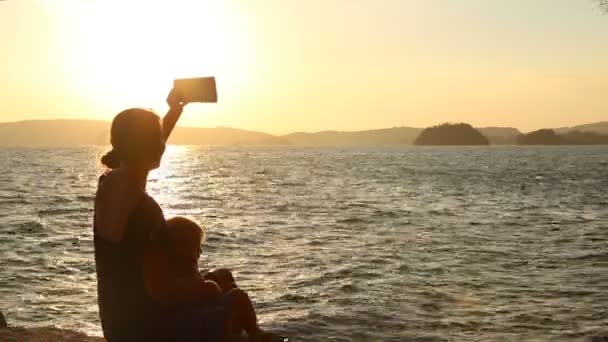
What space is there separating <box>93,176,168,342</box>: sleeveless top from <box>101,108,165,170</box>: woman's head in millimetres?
215

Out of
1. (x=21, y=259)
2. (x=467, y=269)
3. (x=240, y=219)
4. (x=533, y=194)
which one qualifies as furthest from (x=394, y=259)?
(x=533, y=194)

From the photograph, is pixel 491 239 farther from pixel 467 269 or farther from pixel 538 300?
pixel 538 300

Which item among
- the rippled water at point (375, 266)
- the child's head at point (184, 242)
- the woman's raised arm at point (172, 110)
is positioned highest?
the woman's raised arm at point (172, 110)

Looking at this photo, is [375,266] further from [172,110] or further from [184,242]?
[184,242]

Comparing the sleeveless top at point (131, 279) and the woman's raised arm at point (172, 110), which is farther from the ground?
the woman's raised arm at point (172, 110)

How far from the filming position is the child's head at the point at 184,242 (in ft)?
13.8

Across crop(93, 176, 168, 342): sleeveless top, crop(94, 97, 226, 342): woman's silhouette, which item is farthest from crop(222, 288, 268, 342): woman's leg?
crop(93, 176, 168, 342): sleeveless top

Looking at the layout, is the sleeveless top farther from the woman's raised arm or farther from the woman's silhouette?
the woman's raised arm

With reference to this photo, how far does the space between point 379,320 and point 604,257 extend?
33.6ft

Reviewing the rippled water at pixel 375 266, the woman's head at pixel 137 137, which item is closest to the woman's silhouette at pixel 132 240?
the woman's head at pixel 137 137

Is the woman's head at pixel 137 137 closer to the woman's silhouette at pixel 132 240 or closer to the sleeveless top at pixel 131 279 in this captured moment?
the woman's silhouette at pixel 132 240

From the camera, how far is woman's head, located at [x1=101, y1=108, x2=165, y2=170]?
403 centimetres

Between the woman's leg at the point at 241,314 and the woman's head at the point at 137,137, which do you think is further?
the woman's leg at the point at 241,314

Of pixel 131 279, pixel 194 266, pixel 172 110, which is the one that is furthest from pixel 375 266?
pixel 131 279
